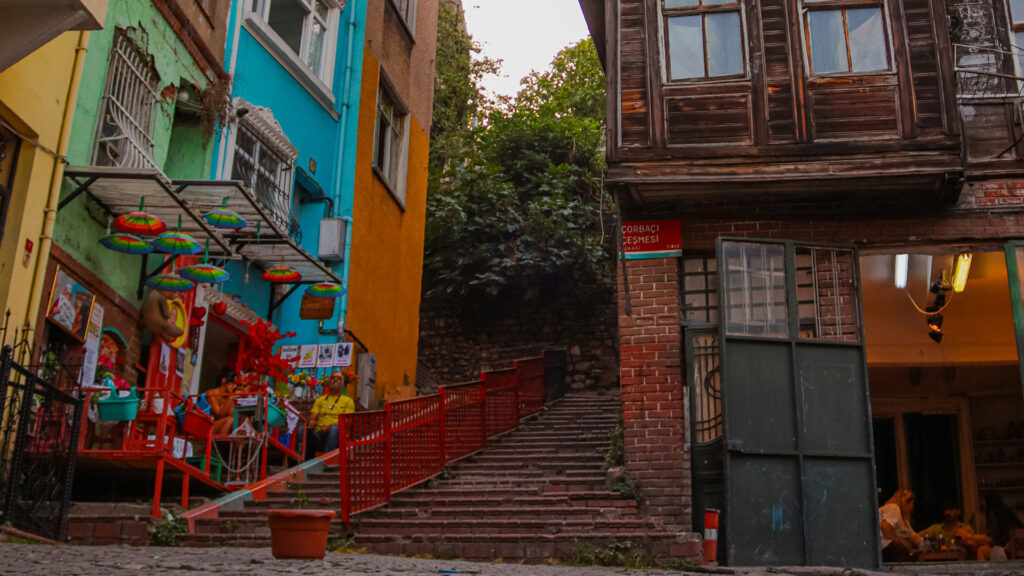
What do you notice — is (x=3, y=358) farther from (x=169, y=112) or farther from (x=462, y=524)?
(x=169, y=112)

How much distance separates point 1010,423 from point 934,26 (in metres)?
6.79

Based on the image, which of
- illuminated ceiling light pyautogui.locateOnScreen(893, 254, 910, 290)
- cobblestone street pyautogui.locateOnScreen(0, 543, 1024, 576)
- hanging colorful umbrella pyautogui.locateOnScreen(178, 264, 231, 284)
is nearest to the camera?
cobblestone street pyautogui.locateOnScreen(0, 543, 1024, 576)

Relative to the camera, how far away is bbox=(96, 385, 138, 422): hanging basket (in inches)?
380

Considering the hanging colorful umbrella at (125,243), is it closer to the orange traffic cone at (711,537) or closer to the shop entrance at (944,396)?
the orange traffic cone at (711,537)

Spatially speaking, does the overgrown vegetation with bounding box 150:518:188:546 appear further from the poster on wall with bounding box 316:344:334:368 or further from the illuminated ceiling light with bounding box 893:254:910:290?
the illuminated ceiling light with bounding box 893:254:910:290

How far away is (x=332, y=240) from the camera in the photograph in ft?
53.9

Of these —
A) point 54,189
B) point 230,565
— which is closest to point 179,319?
point 54,189

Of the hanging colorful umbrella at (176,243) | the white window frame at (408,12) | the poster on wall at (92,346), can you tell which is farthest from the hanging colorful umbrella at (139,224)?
the white window frame at (408,12)

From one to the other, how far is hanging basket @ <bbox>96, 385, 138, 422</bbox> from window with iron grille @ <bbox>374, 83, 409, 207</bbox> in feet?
33.1

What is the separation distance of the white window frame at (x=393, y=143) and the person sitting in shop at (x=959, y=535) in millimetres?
11657

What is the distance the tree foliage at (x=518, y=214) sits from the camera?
2212 cm

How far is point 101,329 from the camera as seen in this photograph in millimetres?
11062

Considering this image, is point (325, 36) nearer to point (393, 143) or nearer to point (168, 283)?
point (393, 143)

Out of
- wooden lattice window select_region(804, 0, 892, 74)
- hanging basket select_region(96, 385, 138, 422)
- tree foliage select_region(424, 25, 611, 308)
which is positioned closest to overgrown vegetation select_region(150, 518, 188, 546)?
hanging basket select_region(96, 385, 138, 422)
